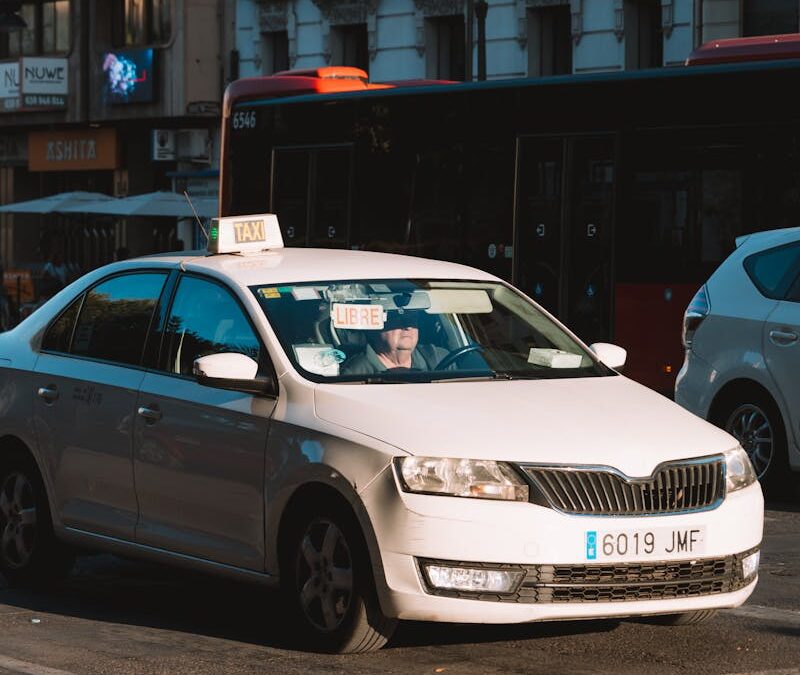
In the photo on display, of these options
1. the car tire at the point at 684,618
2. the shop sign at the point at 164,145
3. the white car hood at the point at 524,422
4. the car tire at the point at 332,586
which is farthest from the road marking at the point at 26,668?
the shop sign at the point at 164,145

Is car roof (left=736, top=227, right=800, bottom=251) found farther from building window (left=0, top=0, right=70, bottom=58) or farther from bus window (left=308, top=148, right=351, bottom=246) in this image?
building window (left=0, top=0, right=70, bottom=58)

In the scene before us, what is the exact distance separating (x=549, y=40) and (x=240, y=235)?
2566 centimetres

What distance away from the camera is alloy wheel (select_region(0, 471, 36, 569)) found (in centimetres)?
895

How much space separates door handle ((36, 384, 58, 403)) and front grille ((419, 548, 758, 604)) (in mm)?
2569

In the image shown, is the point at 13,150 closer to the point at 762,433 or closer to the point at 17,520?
the point at 762,433

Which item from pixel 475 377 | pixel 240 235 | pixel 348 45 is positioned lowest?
pixel 475 377

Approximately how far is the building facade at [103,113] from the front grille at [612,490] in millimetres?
30684

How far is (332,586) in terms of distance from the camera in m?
7.12

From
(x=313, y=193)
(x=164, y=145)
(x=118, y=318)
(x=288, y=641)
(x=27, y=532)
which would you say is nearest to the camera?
(x=288, y=641)

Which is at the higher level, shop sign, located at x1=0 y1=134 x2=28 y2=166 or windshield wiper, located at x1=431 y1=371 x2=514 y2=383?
shop sign, located at x1=0 y1=134 x2=28 y2=166

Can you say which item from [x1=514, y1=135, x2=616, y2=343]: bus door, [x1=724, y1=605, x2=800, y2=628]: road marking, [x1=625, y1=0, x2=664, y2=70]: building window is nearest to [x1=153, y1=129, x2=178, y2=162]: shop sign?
[x1=625, y1=0, x2=664, y2=70]: building window

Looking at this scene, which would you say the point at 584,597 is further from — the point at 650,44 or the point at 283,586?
the point at 650,44

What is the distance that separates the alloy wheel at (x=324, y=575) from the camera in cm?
707

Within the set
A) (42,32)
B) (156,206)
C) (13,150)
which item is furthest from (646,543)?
(13,150)
